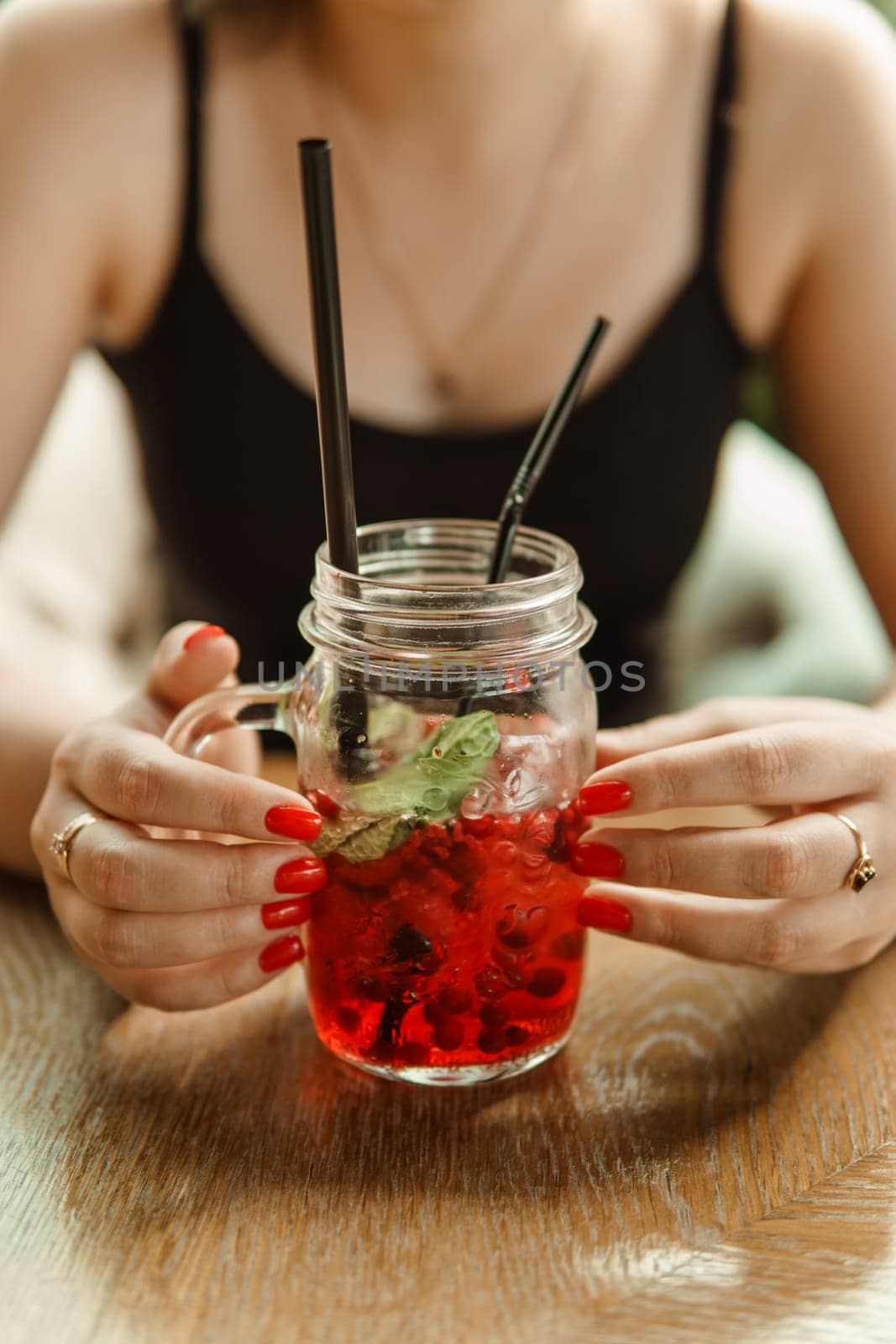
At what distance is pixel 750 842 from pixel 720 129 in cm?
71

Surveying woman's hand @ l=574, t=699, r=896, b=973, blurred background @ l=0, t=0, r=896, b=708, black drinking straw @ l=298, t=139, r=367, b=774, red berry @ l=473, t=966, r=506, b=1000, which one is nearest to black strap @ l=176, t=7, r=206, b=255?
blurred background @ l=0, t=0, r=896, b=708

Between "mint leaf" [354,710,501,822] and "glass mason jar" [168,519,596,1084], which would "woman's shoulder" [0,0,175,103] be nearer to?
"glass mason jar" [168,519,596,1084]

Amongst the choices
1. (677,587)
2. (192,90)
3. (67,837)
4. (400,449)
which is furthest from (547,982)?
(192,90)

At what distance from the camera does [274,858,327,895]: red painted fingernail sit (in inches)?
25.2

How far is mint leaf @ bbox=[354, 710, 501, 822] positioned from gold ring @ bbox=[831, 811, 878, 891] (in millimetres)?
212

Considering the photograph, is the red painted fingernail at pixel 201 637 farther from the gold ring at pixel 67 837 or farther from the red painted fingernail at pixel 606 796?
the red painted fingernail at pixel 606 796

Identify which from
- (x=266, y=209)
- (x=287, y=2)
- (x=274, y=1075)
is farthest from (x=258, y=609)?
(x=274, y=1075)

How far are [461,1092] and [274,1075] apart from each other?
10 centimetres

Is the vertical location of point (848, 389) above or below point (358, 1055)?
above

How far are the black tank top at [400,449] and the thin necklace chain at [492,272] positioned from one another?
0.07 m

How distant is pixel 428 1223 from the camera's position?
589 millimetres

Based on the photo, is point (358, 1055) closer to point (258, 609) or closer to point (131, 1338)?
point (131, 1338)

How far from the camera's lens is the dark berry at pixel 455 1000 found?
0.64m

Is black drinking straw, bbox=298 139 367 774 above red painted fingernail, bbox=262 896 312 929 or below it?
above
